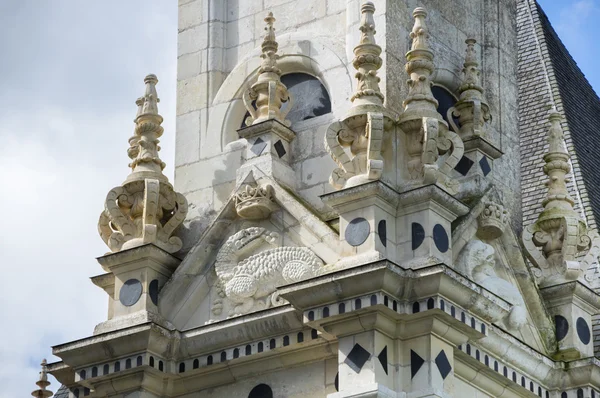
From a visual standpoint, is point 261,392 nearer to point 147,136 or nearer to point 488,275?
point 488,275

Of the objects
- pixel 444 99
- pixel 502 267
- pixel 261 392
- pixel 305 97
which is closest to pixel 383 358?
pixel 261 392

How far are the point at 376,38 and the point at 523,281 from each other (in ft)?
10.4

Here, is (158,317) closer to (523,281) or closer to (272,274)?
(272,274)

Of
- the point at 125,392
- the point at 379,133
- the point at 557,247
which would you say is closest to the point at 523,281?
the point at 557,247

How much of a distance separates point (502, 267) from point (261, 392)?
3.15m

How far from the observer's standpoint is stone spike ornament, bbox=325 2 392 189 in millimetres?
22859

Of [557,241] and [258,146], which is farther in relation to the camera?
[557,241]

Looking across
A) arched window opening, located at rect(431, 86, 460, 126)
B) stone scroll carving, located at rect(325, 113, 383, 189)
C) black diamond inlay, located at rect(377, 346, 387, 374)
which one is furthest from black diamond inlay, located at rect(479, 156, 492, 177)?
black diamond inlay, located at rect(377, 346, 387, 374)

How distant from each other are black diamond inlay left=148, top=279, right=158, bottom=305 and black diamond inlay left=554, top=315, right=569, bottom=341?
178 inches

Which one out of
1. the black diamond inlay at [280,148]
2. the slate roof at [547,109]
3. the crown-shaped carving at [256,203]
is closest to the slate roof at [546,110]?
the slate roof at [547,109]

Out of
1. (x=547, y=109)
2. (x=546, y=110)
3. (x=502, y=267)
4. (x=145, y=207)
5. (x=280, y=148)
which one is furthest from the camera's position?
(x=546, y=110)

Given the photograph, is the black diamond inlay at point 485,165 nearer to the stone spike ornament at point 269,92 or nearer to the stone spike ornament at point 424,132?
the stone spike ornament at point 424,132

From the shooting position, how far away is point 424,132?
22969 mm

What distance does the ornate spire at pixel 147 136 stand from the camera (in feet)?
80.3
